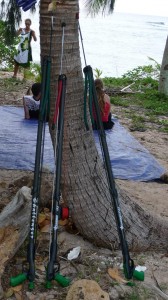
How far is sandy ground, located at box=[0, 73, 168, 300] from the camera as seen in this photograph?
3031 millimetres

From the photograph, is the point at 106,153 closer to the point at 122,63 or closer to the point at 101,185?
the point at 101,185

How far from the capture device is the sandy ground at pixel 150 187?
3031 millimetres

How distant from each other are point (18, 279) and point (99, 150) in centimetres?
290

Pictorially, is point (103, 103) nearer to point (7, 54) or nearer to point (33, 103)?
point (33, 103)

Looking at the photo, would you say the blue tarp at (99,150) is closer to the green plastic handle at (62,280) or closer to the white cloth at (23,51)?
the green plastic handle at (62,280)

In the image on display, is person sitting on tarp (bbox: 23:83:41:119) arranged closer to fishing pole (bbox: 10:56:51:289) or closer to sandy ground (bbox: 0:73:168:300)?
sandy ground (bbox: 0:73:168:300)

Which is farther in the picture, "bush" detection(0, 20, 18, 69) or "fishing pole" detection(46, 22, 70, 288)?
"bush" detection(0, 20, 18, 69)

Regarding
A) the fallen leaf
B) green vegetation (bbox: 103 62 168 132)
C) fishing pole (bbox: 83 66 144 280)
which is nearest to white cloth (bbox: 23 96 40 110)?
green vegetation (bbox: 103 62 168 132)

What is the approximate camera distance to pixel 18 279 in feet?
8.26

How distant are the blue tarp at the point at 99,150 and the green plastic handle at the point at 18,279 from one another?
7.23ft

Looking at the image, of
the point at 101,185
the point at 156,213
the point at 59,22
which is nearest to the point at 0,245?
the point at 101,185

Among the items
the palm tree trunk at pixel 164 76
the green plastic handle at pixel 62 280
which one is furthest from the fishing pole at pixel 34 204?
the palm tree trunk at pixel 164 76

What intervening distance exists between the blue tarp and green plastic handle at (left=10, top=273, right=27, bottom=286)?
2.20m

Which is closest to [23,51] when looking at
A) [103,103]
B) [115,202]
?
[103,103]
